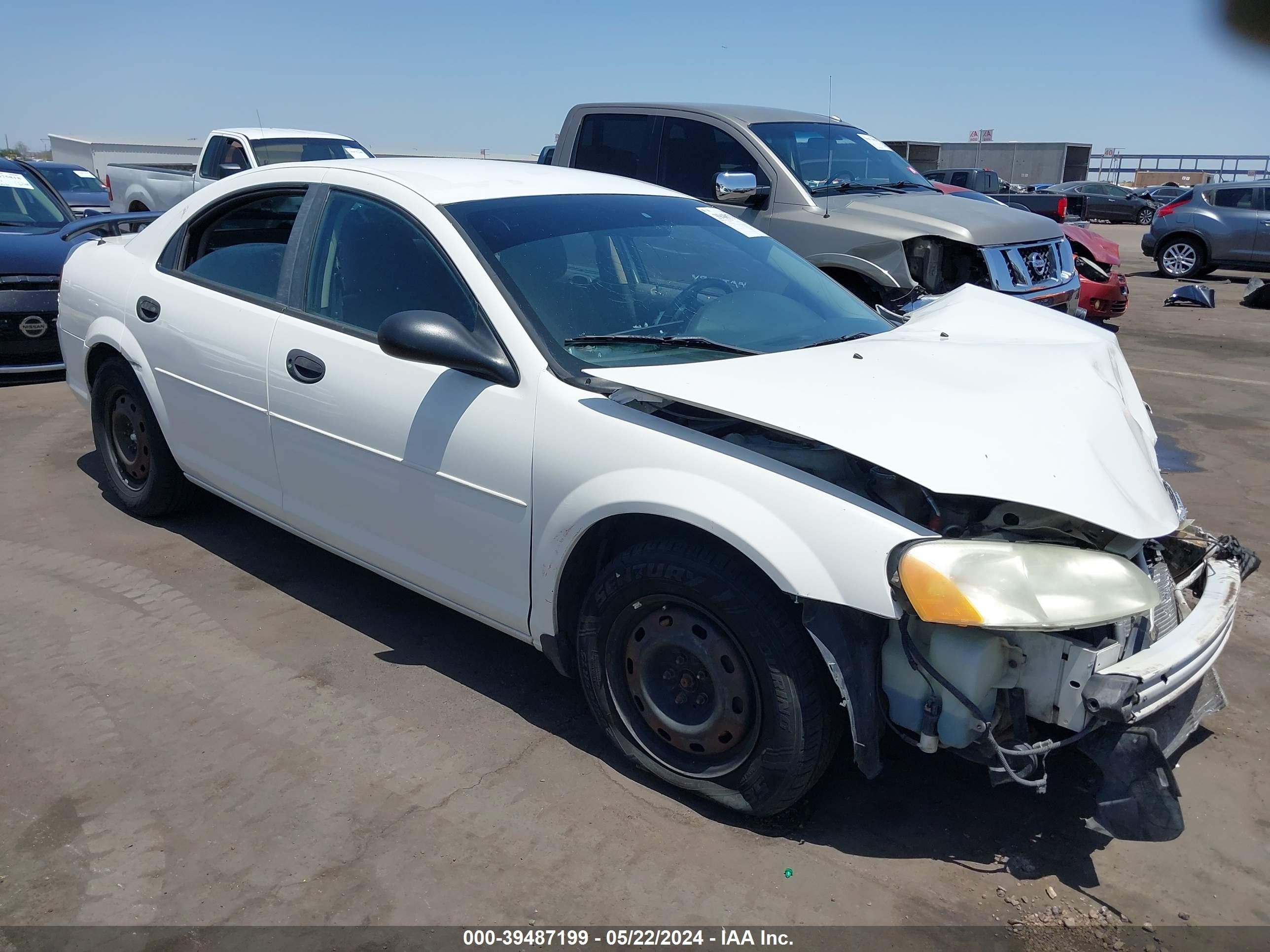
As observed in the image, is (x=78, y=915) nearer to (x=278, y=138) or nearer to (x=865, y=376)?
(x=865, y=376)

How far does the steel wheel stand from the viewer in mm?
16750

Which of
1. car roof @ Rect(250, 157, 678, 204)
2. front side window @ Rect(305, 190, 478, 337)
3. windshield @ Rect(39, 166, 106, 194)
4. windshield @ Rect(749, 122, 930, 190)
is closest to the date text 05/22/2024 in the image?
front side window @ Rect(305, 190, 478, 337)

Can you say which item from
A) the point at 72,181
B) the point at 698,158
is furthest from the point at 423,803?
the point at 72,181

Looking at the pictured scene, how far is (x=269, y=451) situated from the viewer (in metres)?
3.81

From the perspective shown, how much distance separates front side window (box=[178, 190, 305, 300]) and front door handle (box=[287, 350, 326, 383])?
37 centimetres

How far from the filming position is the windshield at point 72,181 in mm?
17812

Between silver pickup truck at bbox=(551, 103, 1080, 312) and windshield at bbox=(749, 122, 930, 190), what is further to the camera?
windshield at bbox=(749, 122, 930, 190)

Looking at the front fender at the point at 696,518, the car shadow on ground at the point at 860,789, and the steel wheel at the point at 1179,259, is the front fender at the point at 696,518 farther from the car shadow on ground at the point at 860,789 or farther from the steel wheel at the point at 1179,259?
the steel wheel at the point at 1179,259

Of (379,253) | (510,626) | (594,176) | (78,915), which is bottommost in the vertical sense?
(78,915)

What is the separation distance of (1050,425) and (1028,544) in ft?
1.35

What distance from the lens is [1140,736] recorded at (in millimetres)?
2438

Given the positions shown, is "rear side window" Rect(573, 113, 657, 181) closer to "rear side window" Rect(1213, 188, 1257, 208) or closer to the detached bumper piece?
the detached bumper piece

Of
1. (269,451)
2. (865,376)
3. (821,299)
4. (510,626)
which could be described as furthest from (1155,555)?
(269,451)

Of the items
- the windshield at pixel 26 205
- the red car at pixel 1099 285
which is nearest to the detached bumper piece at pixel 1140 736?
the red car at pixel 1099 285
